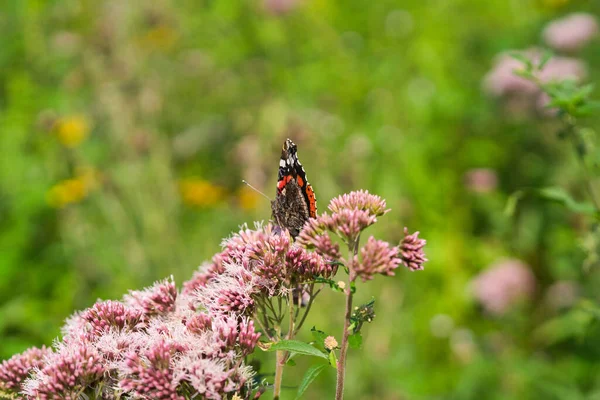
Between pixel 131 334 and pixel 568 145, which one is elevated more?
pixel 568 145

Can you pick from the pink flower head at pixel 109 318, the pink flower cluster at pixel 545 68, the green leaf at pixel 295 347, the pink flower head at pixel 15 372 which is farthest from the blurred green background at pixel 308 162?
the green leaf at pixel 295 347

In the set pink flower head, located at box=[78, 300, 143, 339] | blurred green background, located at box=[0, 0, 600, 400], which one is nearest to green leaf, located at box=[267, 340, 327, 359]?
pink flower head, located at box=[78, 300, 143, 339]

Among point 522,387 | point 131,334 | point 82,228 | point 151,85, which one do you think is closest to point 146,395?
point 131,334

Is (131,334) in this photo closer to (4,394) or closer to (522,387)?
(4,394)

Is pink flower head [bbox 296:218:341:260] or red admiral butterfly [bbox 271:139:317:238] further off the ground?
red admiral butterfly [bbox 271:139:317:238]

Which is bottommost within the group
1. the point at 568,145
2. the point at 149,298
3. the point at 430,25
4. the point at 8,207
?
the point at 149,298

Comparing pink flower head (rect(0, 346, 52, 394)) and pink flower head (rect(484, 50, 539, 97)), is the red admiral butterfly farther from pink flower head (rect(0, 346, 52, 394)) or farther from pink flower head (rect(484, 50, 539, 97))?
pink flower head (rect(484, 50, 539, 97))
